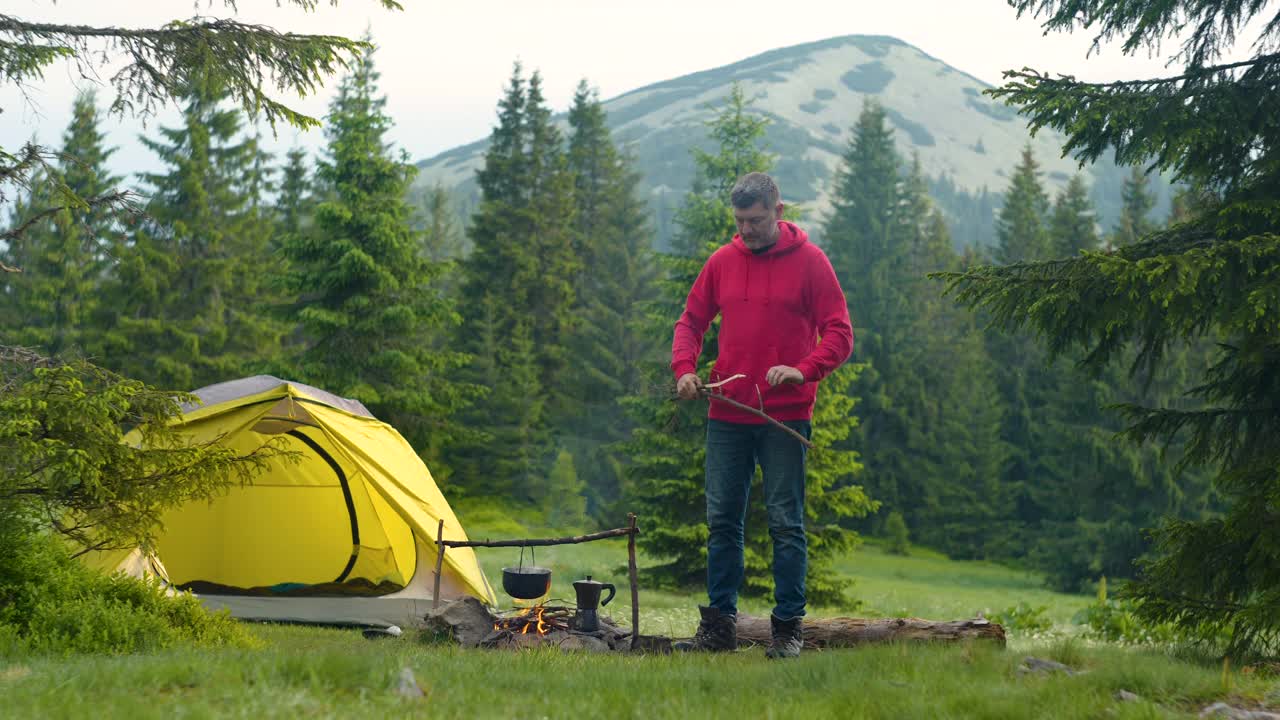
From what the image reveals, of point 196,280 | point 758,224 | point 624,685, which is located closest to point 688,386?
point 758,224

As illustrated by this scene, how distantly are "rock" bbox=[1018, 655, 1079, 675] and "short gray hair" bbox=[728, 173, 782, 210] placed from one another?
243cm

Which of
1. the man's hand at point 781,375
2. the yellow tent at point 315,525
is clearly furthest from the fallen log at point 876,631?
the yellow tent at point 315,525

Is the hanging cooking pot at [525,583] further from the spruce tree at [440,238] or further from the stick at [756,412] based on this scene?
the spruce tree at [440,238]

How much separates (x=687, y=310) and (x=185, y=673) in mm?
3046

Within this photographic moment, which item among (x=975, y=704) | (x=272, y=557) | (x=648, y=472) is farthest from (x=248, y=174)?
(x=975, y=704)

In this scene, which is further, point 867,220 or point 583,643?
point 867,220

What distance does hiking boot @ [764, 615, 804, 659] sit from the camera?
16.2 feet

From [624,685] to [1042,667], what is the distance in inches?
67.3

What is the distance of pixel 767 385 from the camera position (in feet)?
16.7

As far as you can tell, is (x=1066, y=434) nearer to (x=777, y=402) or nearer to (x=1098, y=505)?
(x=1098, y=505)

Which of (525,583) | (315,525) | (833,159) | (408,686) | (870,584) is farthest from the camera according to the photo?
(833,159)

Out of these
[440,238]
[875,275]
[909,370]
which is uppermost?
[440,238]

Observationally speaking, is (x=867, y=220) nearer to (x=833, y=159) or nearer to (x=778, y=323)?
(x=778, y=323)

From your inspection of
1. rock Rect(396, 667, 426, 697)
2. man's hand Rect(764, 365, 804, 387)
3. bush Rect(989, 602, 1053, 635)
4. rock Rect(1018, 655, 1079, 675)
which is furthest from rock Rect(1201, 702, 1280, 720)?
bush Rect(989, 602, 1053, 635)
